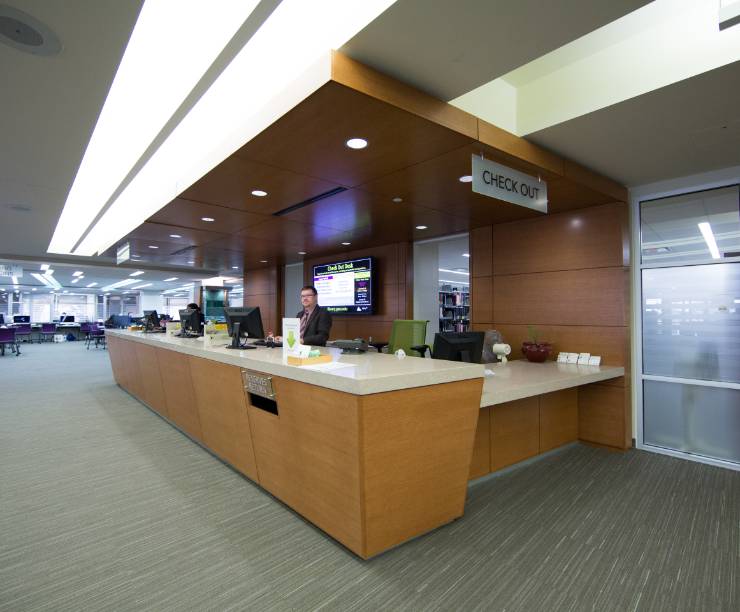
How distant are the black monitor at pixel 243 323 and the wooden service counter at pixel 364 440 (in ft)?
3.07

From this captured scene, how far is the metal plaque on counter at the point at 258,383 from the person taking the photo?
282cm

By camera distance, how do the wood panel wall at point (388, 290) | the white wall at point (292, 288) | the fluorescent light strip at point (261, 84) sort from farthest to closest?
the white wall at point (292, 288), the wood panel wall at point (388, 290), the fluorescent light strip at point (261, 84)

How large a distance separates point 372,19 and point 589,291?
12.1 ft

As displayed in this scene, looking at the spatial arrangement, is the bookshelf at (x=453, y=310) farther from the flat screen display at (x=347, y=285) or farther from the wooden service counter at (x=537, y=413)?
the wooden service counter at (x=537, y=413)

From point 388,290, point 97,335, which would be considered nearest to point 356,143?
point 388,290

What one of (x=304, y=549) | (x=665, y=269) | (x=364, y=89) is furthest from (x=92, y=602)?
(x=665, y=269)

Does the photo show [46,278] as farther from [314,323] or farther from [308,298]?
[314,323]

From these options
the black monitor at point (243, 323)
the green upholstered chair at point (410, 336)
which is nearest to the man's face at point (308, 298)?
the black monitor at point (243, 323)

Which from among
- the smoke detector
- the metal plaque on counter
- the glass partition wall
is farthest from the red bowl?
the smoke detector

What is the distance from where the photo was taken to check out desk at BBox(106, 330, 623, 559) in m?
2.19

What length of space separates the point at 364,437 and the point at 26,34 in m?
2.96

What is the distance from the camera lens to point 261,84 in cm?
316

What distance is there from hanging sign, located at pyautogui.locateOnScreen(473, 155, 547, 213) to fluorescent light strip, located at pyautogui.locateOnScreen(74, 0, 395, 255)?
1.33 m

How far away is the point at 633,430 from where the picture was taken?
4500 mm
